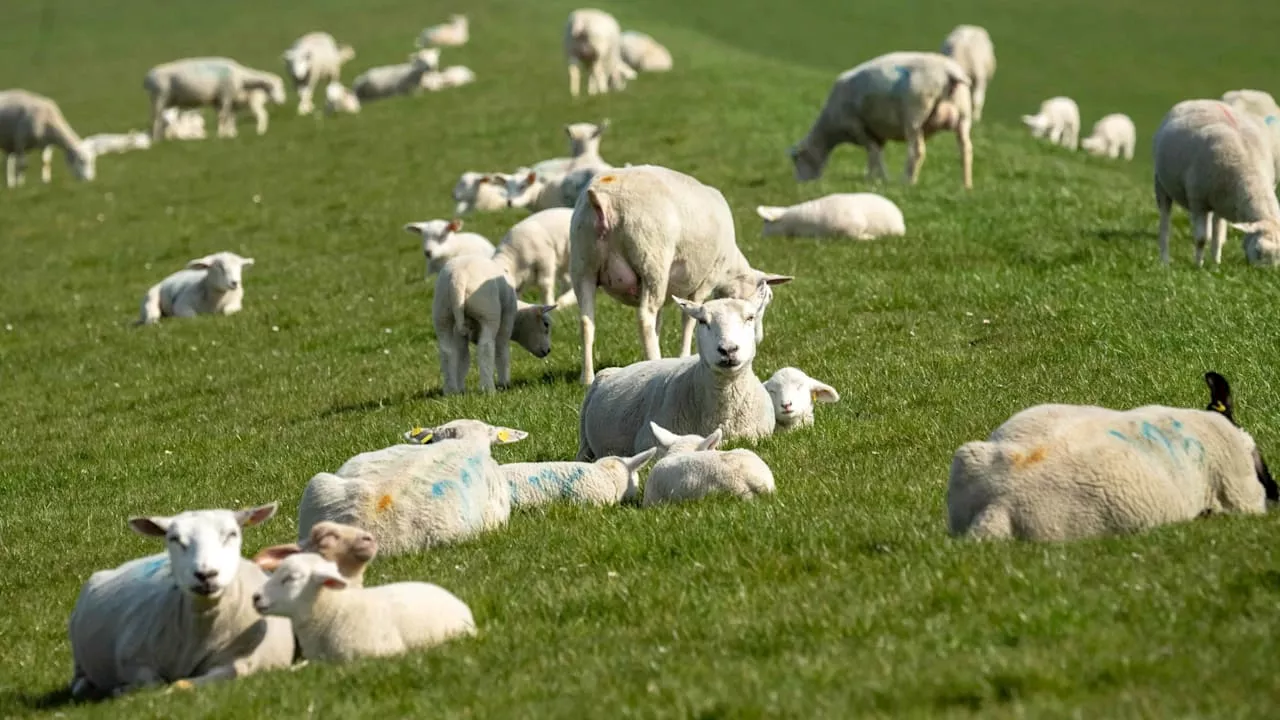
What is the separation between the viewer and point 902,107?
25.8m

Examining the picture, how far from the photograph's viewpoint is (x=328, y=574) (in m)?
7.06

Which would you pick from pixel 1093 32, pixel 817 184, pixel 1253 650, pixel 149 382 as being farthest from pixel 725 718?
pixel 1093 32

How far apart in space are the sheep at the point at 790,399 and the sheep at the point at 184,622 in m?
5.13

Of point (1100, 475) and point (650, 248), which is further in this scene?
point (650, 248)

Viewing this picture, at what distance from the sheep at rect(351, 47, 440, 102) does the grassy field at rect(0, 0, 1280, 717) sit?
894cm

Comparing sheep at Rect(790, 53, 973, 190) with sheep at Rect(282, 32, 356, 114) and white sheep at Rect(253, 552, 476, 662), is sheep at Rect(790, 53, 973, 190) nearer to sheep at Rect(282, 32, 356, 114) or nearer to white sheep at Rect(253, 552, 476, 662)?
white sheep at Rect(253, 552, 476, 662)

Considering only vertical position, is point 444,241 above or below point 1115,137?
below

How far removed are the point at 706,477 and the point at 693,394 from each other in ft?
6.80

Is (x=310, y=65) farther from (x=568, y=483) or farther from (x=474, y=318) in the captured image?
(x=568, y=483)

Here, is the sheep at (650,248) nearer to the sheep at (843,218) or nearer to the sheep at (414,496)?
the sheep at (414,496)

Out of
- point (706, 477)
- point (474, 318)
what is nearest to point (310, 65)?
point (474, 318)

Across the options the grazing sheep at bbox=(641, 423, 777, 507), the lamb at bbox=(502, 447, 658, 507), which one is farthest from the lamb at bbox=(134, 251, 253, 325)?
the grazing sheep at bbox=(641, 423, 777, 507)

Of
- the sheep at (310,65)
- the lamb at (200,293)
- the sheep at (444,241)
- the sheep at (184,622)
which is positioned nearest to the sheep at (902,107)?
the sheep at (444,241)

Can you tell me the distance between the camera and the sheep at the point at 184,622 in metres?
7.22
